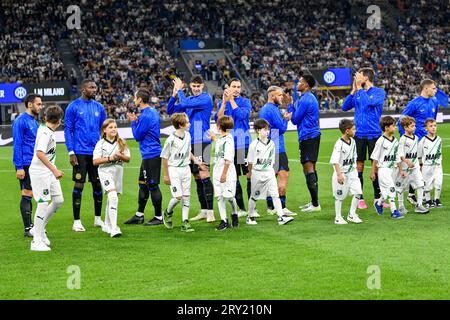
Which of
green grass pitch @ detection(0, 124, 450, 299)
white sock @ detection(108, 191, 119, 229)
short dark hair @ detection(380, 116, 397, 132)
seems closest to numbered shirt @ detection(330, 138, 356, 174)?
short dark hair @ detection(380, 116, 397, 132)

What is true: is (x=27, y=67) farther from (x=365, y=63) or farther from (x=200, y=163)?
(x=200, y=163)

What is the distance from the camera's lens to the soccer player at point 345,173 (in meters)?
12.4

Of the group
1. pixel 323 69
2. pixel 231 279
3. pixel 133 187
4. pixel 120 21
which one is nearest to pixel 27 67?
pixel 120 21

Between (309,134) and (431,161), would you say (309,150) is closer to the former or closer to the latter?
(309,134)

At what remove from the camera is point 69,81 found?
44.1m

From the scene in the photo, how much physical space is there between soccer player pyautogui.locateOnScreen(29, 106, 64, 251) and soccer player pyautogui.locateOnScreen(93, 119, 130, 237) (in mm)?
1043

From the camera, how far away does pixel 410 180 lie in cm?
1364

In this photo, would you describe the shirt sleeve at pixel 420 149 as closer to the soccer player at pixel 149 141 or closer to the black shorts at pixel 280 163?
the black shorts at pixel 280 163

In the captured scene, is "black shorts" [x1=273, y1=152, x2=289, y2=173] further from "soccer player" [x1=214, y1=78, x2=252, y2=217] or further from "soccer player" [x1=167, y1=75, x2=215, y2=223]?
"soccer player" [x1=167, y1=75, x2=215, y2=223]

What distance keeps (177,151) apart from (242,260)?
2.86 meters

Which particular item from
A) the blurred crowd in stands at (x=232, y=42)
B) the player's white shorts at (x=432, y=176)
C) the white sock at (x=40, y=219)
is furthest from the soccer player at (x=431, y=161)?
the blurred crowd in stands at (x=232, y=42)

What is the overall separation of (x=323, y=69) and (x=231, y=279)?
43.6 meters

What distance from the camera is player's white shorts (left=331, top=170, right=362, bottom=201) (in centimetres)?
1239

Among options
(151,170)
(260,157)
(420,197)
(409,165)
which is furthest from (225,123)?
(420,197)
